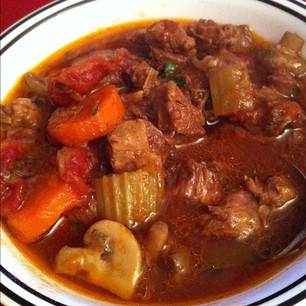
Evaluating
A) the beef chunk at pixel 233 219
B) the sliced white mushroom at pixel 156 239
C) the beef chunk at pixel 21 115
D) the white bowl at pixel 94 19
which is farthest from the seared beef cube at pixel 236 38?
the sliced white mushroom at pixel 156 239

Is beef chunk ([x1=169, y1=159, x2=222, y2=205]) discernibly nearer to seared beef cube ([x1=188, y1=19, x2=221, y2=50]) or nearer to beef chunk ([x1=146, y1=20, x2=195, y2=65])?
beef chunk ([x1=146, y1=20, x2=195, y2=65])

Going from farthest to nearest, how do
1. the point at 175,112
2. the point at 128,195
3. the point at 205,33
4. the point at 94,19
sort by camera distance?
the point at 94,19 < the point at 205,33 < the point at 175,112 < the point at 128,195

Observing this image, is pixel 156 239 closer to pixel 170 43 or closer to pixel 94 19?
pixel 170 43

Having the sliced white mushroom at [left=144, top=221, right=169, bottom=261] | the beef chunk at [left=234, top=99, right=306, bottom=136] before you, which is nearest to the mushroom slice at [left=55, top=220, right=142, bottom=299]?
the sliced white mushroom at [left=144, top=221, right=169, bottom=261]

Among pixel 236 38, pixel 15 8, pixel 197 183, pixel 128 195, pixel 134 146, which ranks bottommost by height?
pixel 197 183

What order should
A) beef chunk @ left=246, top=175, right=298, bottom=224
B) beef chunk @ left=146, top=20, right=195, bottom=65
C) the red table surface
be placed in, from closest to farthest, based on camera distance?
beef chunk @ left=246, top=175, right=298, bottom=224 → beef chunk @ left=146, top=20, right=195, bottom=65 → the red table surface

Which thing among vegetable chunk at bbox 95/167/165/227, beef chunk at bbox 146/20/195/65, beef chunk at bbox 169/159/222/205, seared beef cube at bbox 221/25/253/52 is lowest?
beef chunk at bbox 169/159/222/205

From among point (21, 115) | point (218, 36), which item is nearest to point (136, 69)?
point (218, 36)
